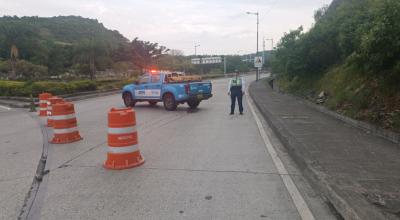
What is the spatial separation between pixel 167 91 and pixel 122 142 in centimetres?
1150

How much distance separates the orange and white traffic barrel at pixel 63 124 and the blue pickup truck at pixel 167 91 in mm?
8133

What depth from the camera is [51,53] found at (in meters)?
86.0

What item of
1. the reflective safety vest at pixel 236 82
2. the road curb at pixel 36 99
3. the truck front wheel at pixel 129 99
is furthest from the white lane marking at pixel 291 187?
the road curb at pixel 36 99

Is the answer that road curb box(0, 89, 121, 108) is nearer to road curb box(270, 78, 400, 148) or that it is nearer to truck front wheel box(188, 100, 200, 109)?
truck front wheel box(188, 100, 200, 109)

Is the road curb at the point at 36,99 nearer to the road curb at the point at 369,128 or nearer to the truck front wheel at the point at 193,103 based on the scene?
the truck front wheel at the point at 193,103

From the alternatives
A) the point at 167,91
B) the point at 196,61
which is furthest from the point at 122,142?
the point at 196,61

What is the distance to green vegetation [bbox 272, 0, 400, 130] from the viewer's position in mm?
10062

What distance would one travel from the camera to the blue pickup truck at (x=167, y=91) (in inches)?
730

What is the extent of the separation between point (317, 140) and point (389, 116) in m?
2.21

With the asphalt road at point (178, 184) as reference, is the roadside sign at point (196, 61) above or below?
above

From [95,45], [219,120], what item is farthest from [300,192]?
[95,45]

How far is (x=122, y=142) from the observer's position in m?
7.56

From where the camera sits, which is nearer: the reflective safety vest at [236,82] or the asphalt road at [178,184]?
the asphalt road at [178,184]

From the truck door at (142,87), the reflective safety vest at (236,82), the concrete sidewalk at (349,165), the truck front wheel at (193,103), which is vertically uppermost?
the reflective safety vest at (236,82)
